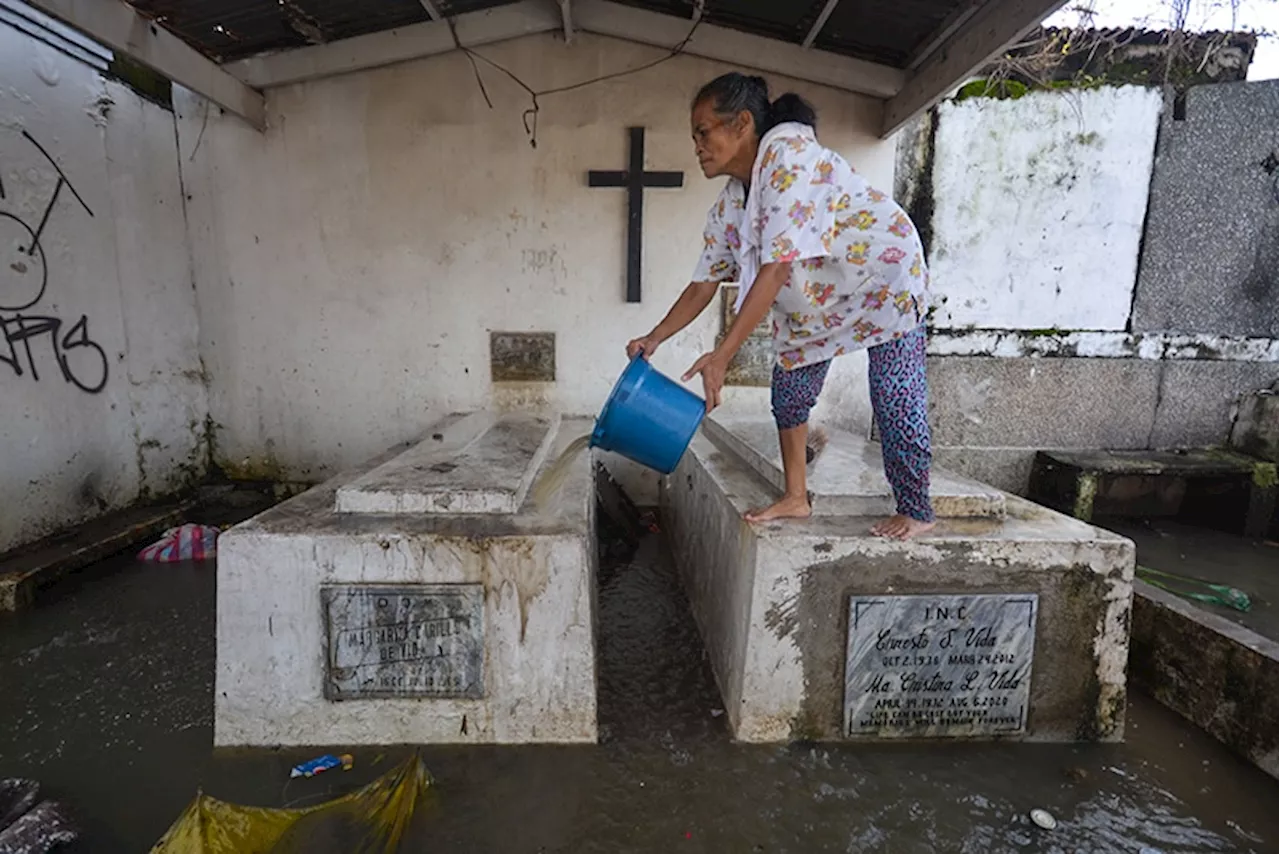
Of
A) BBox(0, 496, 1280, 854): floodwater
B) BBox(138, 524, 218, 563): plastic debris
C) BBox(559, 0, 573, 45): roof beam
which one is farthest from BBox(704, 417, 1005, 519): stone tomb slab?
BBox(138, 524, 218, 563): plastic debris

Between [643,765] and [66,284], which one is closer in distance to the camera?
[643,765]

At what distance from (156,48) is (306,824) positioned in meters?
4.02

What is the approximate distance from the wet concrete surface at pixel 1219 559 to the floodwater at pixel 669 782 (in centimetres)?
116

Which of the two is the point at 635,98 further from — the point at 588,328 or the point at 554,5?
the point at 588,328

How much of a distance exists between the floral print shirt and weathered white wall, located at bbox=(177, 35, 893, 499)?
2.32m

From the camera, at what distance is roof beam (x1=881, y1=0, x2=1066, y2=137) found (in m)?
3.05

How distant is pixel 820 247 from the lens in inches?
78.5

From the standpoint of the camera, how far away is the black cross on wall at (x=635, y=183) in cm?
448

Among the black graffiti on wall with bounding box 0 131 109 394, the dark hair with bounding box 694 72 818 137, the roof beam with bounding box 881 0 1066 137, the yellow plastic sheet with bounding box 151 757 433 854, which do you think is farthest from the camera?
the black graffiti on wall with bounding box 0 131 109 394

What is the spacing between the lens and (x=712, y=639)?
2.78m

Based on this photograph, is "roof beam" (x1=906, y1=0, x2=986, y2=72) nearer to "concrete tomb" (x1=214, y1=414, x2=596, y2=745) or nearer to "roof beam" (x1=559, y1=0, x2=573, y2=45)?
"roof beam" (x1=559, y1=0, x2=573, y2=45)

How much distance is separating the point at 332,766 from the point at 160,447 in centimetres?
338

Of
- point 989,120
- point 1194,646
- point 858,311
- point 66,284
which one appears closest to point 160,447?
point 66,284

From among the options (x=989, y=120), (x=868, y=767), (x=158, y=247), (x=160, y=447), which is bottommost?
(x=868, y=767)
